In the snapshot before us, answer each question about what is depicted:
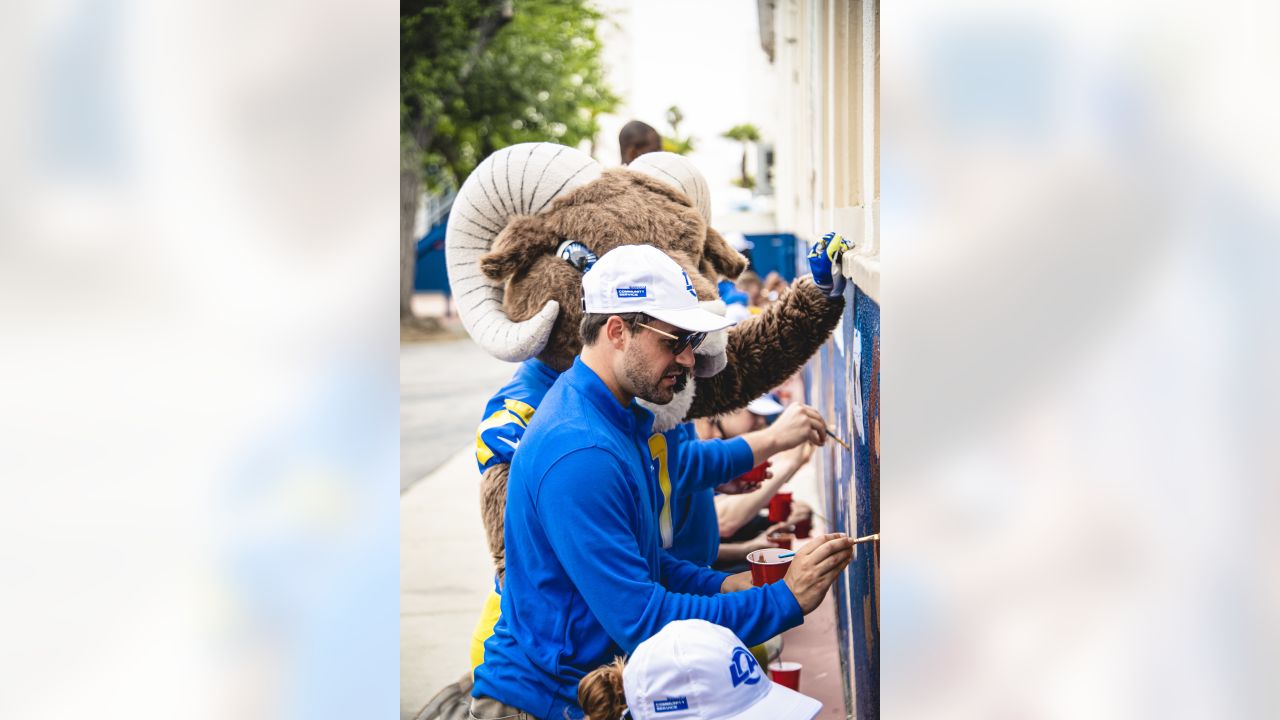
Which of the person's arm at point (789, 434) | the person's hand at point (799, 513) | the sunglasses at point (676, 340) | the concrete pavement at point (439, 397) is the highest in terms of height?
the sunglasses at point (676, 340)

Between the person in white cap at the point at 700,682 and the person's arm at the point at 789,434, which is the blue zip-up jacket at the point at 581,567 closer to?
the person in white cap at the point at 700,682

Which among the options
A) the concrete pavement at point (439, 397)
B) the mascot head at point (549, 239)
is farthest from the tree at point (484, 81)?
the mascot head at point (549, 239)

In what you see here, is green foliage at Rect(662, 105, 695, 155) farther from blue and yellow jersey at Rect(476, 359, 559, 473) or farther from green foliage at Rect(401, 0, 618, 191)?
blue and yellow jersey at Rect(476, 359, 559, 473)

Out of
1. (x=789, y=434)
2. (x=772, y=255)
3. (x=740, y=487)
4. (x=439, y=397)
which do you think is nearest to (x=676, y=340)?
(x=789, y=434)

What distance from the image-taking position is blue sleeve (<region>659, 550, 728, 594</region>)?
3.08 meters

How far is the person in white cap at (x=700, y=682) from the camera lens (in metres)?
2.25

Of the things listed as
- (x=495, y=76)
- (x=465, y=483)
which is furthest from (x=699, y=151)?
(x=465, y=483)

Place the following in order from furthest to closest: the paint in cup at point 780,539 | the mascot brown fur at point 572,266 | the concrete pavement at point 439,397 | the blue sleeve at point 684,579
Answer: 1. the concrete pavement at point 439,397
2. the paint in cup at point 780,539
3. the mascot brown fur at point 572,266
4. the blue sleeve at point 684,579

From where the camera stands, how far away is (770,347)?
3764 millimetres

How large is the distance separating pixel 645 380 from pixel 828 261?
96 cm

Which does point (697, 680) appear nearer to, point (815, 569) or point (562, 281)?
point (815, 569)

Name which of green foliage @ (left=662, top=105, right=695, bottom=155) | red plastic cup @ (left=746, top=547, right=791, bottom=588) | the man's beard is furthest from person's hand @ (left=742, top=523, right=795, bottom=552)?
green foliage @ (left=662, top=105, right=695, bottom=155)

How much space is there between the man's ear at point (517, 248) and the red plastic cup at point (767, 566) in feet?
3.92
